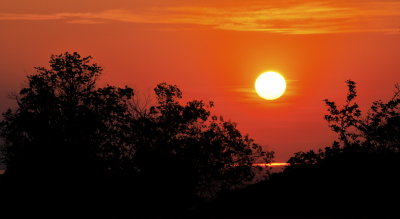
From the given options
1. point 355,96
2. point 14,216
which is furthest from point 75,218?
point 355,96

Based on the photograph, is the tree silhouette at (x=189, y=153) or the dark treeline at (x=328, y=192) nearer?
the dark treeline at (x=328, y=192)

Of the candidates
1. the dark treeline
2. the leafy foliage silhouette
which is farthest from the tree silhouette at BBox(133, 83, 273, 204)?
the dark treeline

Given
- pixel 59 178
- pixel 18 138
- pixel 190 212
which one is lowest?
pixel 190 212

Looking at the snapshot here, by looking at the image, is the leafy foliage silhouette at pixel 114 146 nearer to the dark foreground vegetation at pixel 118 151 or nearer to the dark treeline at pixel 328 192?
the dark foreground vegetation at pixel 118 151

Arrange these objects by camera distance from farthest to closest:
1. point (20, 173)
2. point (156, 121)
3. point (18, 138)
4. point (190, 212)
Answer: point (156, 121), point (18, 138), point (20, 173), point (190, 212)

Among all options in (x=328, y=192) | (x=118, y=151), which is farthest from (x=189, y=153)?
(x=328, y=192)

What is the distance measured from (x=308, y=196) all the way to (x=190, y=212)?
7.58m

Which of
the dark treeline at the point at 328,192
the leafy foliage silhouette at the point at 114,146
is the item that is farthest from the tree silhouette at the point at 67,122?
the dark treeline at the point at 328,192

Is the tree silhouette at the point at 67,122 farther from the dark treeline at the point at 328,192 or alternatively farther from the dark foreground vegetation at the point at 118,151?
the dark treeline at the point at 328,192

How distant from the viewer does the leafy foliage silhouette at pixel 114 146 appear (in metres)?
59.2

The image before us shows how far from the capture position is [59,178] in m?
58.0

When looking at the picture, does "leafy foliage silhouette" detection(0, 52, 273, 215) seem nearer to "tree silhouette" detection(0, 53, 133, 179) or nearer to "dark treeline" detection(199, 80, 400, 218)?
"tree silhouette" detection(0, 53, 133, 179)

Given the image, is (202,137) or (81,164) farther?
(202,137)

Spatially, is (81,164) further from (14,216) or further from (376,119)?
(376,119)
